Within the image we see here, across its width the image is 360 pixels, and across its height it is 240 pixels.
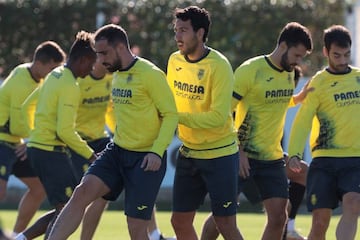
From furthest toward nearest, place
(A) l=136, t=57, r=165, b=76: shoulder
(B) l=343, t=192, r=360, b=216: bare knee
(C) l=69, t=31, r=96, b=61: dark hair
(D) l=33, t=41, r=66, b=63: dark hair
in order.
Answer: (D) l=33, t=41, r=66, b=63: dark hair < (C) l=69, t=31, r=96, b=61: dark hair < (B) l=343, t=192, r=360, b=216: bare knee < (A) l=136, t=57, r=165, b=76: shoulder

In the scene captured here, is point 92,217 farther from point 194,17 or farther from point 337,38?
point 337,38

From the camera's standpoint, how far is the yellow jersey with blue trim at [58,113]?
37.7ft

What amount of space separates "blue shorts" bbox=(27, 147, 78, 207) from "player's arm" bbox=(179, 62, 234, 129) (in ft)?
6.45

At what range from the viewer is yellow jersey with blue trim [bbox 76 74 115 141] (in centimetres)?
1325

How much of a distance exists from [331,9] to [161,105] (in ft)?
50.0

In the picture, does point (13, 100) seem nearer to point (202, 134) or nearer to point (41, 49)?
point (41, 49)

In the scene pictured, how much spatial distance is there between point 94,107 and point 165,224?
3584 millimetres

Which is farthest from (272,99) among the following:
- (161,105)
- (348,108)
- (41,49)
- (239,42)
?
(239,42)

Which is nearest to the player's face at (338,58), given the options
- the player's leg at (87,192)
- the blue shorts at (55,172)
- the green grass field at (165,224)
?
the player's leg at (87,192)

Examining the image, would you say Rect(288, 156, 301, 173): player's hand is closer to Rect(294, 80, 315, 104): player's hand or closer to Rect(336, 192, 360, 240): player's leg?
Rect(336, 192, 360, 240): player's leg

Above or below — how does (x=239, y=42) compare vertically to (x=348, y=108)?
below

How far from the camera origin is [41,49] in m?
12.9

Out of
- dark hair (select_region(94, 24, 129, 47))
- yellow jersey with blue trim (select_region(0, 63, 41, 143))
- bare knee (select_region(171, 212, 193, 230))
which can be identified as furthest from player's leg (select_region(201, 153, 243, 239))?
yellow jersey with blue trim (select_region(0, 63, 41, 143))

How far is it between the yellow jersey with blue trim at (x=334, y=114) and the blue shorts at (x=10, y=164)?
3.65 meters
